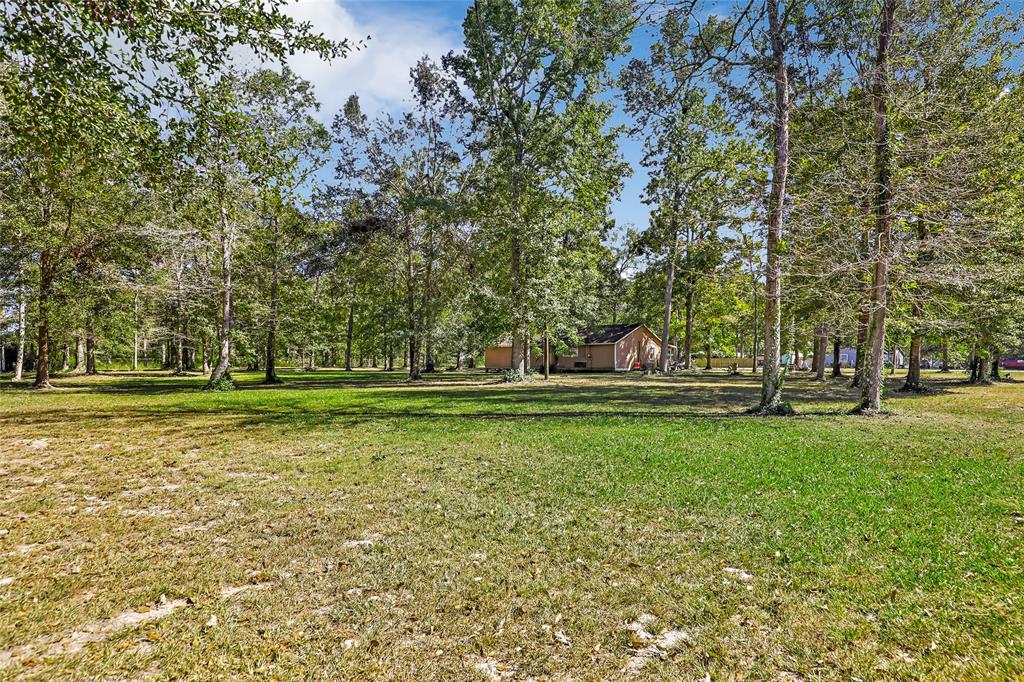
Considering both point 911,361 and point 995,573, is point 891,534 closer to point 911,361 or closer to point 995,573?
point 995,573

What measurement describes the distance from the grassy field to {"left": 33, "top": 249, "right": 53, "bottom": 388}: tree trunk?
15729 millimetres

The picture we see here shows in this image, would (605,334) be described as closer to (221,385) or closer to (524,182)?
(524,182)

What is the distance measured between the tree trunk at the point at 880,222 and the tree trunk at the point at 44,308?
97.4 feet

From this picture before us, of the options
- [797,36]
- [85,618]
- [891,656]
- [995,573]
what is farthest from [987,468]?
[797,36]

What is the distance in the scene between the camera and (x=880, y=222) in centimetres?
1273

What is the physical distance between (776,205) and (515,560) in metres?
12.7

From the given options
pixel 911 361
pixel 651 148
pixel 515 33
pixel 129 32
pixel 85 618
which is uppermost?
pixel 515 33

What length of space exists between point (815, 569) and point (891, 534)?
134 cm

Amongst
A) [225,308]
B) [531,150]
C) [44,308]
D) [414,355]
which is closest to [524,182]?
[531,150]

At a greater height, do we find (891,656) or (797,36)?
(797,36)

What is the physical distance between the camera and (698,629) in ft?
10.1

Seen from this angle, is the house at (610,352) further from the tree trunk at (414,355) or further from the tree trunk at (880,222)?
the tree trunk at (880,222)

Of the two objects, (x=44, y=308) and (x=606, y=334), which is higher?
(x=606, y=334)

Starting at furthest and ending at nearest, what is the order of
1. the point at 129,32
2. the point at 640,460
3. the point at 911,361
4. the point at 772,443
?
the point at 911,361 < the point at 772,443 < the point at 640,460 < the point at 129,32
